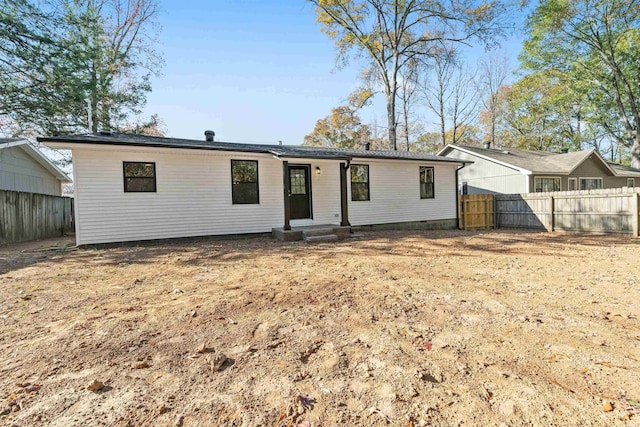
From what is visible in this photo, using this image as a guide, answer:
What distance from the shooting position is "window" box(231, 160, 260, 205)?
9602 mm

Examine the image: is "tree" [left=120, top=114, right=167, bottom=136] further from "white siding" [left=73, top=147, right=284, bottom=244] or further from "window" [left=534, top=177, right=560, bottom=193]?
"window" [left=534, top=177, right=560, bottom=193]

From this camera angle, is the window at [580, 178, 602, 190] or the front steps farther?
the window at [580, 178, 602, 190]

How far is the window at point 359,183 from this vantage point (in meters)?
11.3

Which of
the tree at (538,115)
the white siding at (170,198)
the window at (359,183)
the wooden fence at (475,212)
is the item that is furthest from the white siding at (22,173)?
the tree at (538,115)

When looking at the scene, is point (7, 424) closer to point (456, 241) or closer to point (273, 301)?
point (273, 301)

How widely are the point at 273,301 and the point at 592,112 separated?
32.6 m

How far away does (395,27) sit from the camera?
19922 millimetres

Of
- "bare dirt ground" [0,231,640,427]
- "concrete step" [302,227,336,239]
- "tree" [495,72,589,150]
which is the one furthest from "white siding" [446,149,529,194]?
"bare dirt ground" [0,231,640,427]

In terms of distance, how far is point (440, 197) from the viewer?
13.1 metres

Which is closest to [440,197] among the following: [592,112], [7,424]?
[7,424]

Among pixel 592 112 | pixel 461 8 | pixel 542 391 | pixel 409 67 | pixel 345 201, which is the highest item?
pixel 461 8

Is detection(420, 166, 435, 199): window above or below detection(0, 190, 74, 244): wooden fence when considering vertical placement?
above

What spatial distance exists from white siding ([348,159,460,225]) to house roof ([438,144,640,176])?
538cm

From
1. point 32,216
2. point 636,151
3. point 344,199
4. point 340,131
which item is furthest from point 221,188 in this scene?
point 636,151
